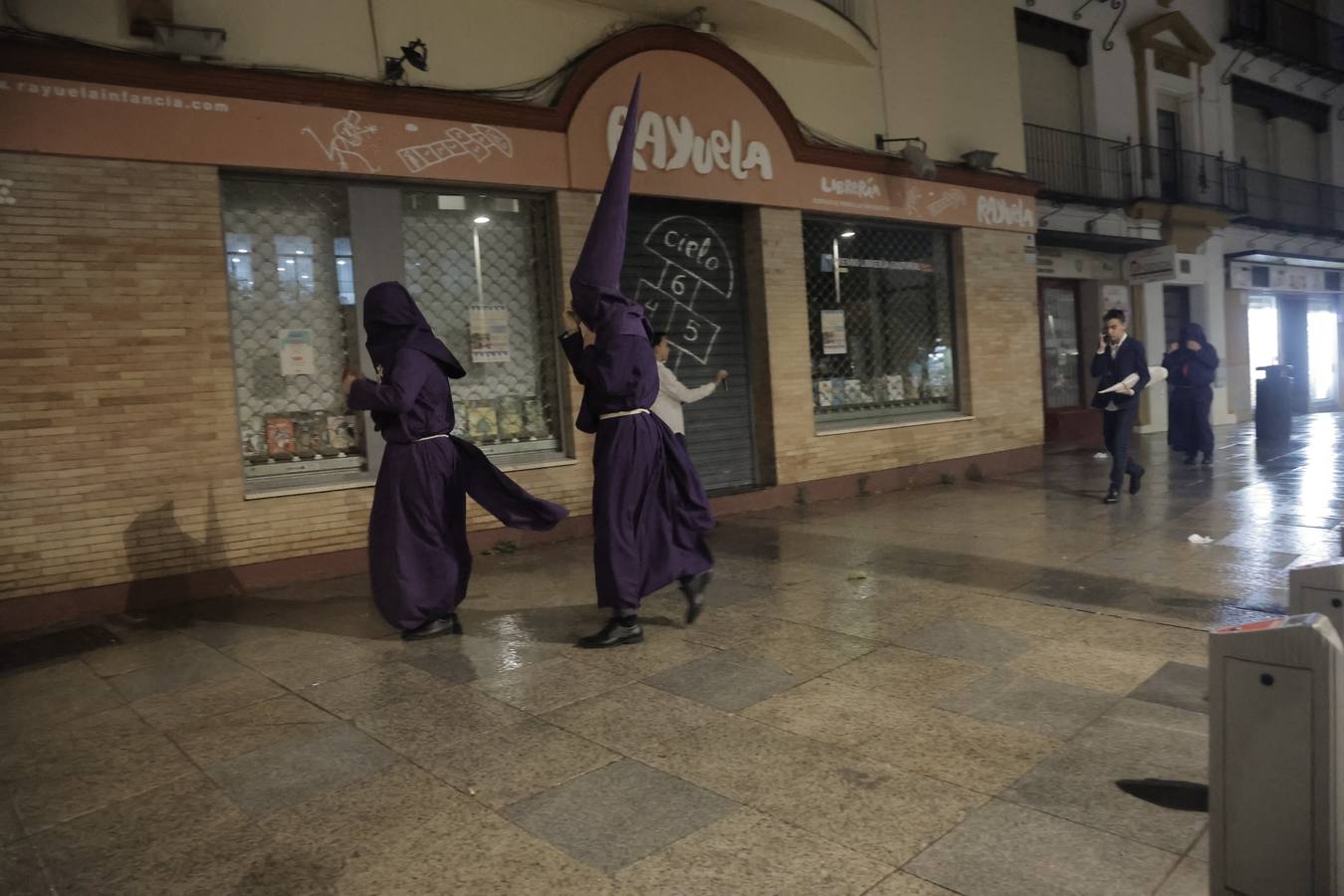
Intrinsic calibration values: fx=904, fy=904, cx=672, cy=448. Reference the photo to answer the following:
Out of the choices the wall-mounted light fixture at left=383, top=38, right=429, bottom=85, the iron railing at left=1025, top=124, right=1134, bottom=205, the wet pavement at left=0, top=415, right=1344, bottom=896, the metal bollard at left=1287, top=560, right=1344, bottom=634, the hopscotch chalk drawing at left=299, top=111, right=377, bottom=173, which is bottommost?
the wet pavement at left=0, top=415, right=1344, bottom=896

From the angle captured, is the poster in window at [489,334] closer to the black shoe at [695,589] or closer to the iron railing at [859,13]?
the black shoe at [695,589]

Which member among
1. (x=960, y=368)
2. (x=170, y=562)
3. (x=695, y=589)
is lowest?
(x=695, y=589)

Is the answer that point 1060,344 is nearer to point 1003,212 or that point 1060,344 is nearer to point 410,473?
point 1003,212

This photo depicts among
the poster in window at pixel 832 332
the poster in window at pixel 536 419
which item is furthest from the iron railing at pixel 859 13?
the poster in window at pixel 536 419

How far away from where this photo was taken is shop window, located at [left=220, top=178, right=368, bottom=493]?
6.93 m

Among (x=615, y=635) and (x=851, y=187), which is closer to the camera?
(x=615, y=635)

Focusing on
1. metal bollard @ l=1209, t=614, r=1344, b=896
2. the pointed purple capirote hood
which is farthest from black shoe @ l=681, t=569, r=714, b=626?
metal bollard @ l=1209, t=614, r=1344, b=896

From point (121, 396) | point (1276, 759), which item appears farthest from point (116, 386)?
point (1276, 759)

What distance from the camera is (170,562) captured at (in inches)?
247

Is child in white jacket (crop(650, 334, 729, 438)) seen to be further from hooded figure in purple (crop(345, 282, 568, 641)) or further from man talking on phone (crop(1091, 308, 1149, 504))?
man talking on phone (crop(1091, 308, 1149, 504))

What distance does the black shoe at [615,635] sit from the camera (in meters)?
4.84

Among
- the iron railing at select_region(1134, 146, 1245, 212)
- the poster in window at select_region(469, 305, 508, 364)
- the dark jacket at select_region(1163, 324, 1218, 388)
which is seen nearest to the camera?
the poster in window at select_region(469, 305, 508, 364)

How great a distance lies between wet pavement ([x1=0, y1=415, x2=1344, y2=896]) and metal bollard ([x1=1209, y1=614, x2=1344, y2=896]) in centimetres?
37

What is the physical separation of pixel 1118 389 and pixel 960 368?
11.0ft
